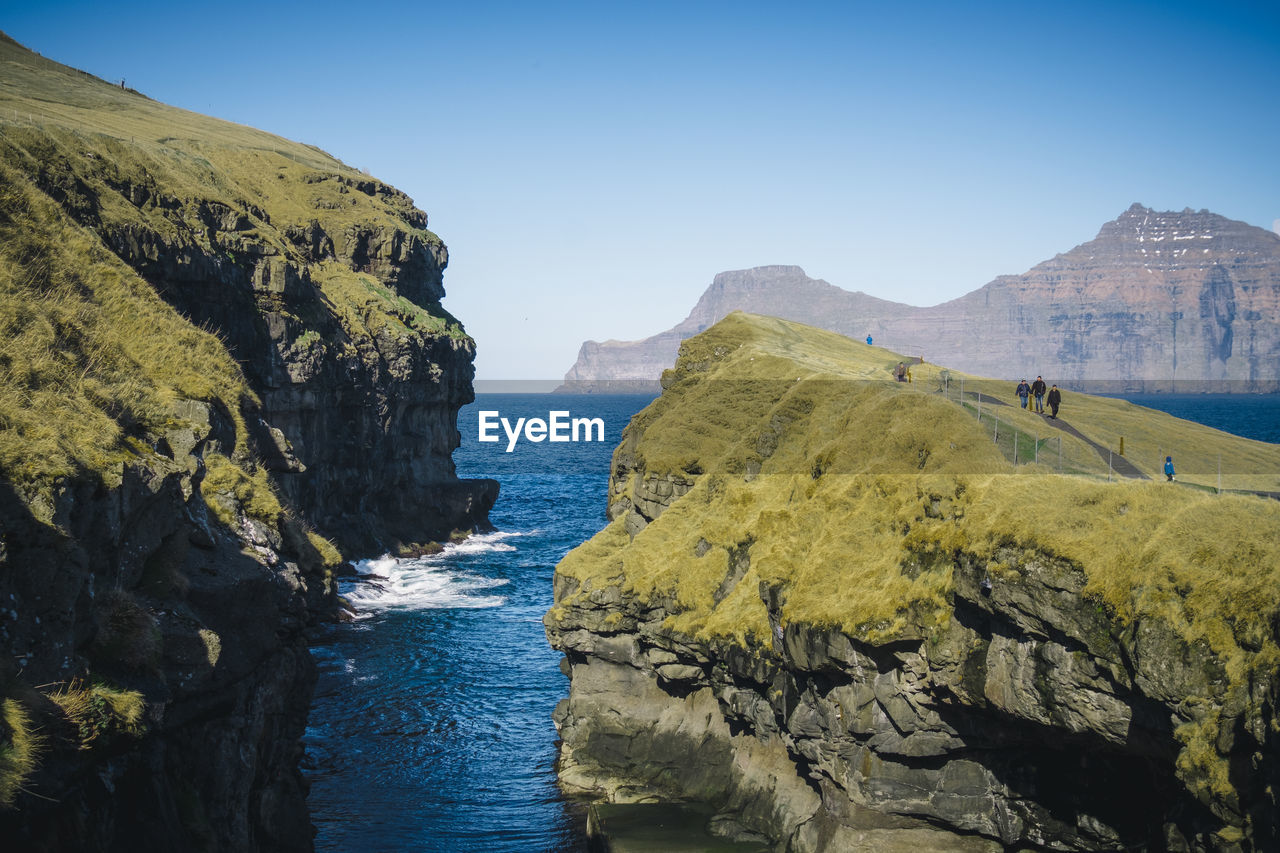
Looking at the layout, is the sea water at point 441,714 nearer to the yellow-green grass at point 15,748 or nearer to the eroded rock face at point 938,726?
the eroded rock face at point 938,726

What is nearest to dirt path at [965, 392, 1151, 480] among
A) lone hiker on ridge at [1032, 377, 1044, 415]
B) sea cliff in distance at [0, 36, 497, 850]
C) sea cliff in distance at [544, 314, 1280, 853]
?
sea cliff in distance at [544, 314, 1280, 853]

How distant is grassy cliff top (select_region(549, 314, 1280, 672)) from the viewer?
2530 cm

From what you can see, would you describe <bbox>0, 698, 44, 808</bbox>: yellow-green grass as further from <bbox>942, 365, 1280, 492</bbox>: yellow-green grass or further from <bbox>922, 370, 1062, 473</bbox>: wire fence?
<bbox>942, 365, 1280, 492</bbox>: yellow-green grass

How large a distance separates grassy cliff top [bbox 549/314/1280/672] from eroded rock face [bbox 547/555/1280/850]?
2.95 feet

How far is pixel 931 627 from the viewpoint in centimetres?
3117

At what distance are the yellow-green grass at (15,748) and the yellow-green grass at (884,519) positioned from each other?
22619 mm

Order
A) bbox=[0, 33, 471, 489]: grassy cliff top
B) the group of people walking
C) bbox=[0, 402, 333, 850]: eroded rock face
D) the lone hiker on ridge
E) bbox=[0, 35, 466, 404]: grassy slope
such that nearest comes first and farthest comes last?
bbox=[0, 402, 333, 850]: eroded rock face < bbox=[0, 33, 471, 489]: grassy cliff top < the group of people walking < the lone hiker on ridge < bbox=[0, 35, 466, 404]: grassy slope

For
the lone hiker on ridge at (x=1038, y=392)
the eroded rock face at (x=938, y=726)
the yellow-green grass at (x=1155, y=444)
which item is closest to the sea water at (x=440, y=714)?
the eroded rock face at (x=938, y=726)

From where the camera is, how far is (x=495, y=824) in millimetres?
42250

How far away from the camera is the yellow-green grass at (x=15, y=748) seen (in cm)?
1723

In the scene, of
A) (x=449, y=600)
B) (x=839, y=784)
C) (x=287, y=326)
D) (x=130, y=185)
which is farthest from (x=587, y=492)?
(x=839, y=784)

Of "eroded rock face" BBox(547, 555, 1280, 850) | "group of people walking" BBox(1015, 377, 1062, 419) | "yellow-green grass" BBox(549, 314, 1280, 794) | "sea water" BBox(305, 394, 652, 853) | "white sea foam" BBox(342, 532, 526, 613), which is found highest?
"group of people walking" BBox(1015, 377, 1062, 419)

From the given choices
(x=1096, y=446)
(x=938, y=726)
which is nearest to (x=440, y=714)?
(x=938, y=726)

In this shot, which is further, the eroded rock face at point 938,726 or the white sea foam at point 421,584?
the white sea foam at point 421,584
